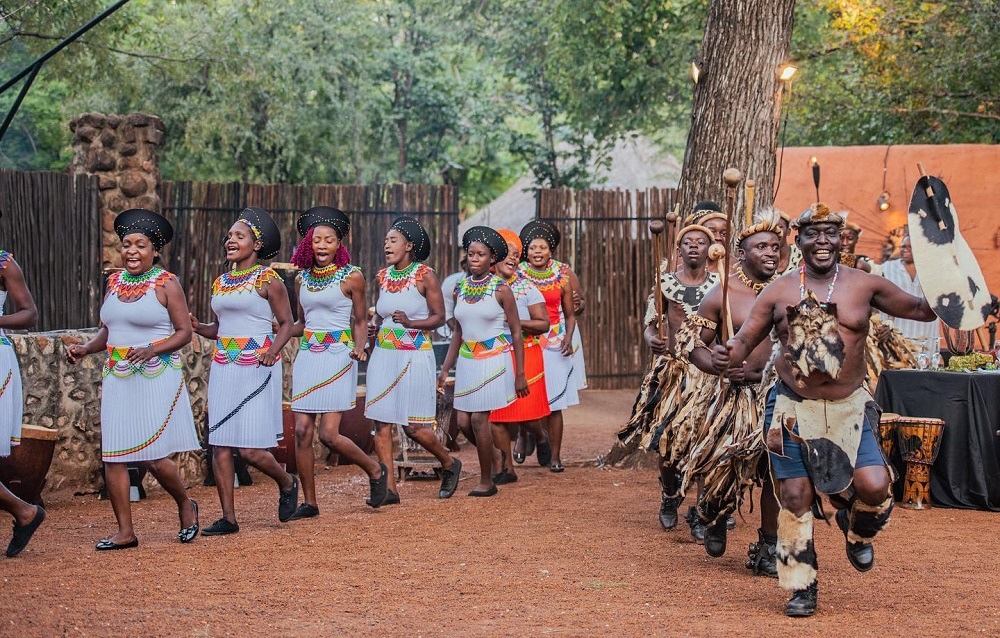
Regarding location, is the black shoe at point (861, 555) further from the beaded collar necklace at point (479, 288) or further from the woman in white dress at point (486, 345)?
the beaded collar necklace at point (479, 288)

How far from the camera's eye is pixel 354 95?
24359mm

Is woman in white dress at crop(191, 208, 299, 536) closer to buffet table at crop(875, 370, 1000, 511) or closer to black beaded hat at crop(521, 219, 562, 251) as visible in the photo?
black beaded hat at crop(521, 219, 562, 251)

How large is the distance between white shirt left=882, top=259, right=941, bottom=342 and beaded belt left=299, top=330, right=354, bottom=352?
17.2 ft

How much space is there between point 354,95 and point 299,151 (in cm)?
159

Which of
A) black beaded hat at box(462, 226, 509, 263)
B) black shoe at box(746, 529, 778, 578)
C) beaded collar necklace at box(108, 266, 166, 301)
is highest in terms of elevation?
black beaded hat at box(462, 226, 509, 263)

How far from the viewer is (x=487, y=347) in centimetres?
985

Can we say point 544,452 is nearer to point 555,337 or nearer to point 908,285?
point 555,337

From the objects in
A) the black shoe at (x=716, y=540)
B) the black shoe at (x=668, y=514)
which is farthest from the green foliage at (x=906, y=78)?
the black shoe at (x=716, y=540)

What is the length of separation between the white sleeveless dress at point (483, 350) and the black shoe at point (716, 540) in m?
2.85

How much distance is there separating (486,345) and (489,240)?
2.70 feet

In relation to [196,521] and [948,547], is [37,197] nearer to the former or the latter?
[196,521]

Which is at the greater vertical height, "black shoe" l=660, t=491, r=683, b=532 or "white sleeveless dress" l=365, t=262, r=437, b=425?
"white sleeveless dress" l=365, t=262, r=437, b=425

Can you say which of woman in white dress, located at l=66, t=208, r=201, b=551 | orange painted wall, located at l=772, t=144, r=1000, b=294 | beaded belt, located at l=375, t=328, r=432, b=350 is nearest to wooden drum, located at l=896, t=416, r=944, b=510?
beaded belt, located at l=375, t=328, r=432, b=350

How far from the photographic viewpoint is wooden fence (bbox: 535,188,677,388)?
18500 millimetres
